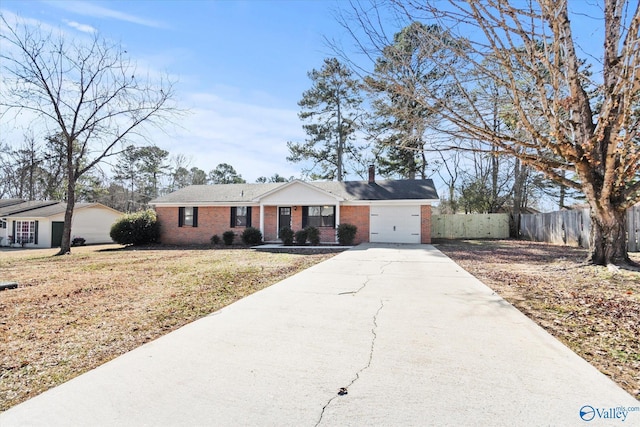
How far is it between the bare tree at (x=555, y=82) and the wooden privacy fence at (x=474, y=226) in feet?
49.8

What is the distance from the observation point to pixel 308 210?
Result: 18.7m

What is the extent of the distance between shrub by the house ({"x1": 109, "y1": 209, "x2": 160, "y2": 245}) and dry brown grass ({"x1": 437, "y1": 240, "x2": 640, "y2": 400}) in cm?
1737

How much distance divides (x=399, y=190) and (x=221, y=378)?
17.4 m

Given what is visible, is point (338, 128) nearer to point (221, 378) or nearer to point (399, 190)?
point (399, 190)

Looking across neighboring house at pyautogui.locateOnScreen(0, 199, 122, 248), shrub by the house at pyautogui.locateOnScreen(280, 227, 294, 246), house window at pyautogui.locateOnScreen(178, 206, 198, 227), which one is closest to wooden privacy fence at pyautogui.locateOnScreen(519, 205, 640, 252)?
shrub by the house at pyautogui.locateOnScreen(280, 227, 294, 246)

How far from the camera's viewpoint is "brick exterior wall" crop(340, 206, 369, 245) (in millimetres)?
18156

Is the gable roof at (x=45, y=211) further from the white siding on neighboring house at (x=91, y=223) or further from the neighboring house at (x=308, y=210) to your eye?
the neighboring house at (x=308, y=210)

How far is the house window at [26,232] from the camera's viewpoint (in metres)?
23.6

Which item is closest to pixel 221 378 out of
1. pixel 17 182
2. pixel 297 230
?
pixel 297 230

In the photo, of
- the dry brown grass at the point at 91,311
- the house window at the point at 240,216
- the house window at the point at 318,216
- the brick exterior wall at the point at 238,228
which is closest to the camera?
the dry brown grass at the point at 91,311

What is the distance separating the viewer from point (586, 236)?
Result: 1454cm

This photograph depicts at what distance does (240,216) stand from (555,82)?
16.1 meters

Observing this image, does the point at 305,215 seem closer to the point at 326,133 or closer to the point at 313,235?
the point at 313,235

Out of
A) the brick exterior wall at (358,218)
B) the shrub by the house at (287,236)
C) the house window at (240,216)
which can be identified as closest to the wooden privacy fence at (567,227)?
the brick exterior wall at (358,218)
